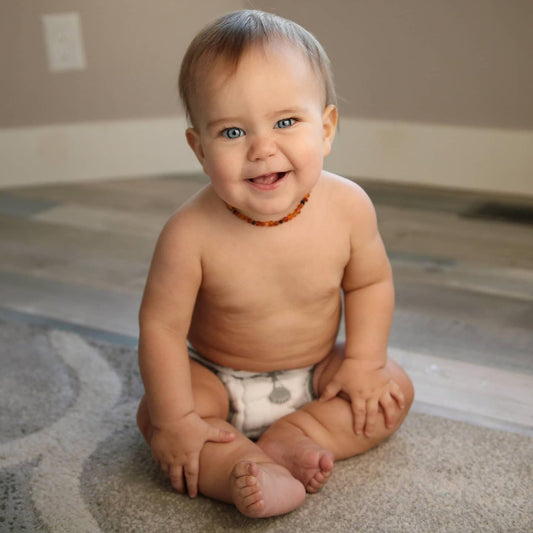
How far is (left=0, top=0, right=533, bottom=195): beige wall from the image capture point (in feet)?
5.50

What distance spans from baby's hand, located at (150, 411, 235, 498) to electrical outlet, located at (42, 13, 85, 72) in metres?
1.25

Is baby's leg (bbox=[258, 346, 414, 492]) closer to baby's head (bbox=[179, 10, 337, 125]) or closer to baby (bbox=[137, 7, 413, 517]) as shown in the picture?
baby (bbox=[137, 7, 413, 517])

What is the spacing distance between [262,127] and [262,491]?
0.36 meters

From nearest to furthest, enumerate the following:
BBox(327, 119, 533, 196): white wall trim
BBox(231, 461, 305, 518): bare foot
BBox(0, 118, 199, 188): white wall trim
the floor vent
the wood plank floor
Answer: BBox(231, 461, 305, 518): bare foot < the wood plank floor < the floor vent < BBox(327, 119, 533, 196): white wall trim < BBox(0, 118, 199, 188): white wall trim

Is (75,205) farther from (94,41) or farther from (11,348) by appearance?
(11,348)

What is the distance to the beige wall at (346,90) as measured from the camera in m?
1.68

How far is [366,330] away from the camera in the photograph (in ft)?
2.99

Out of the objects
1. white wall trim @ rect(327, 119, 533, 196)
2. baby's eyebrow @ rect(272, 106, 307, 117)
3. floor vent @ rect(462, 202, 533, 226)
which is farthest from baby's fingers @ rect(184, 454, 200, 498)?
white wall trim @ rect(327, 119, 533, 196)

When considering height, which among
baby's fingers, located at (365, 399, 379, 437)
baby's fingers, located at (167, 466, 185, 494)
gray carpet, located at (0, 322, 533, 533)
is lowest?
gray carpet, located at (0, 322, 533, 533)

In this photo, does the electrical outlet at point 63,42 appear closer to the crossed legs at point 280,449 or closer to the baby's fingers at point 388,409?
the crossed legs at point 280,449

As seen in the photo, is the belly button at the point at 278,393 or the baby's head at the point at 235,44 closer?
the baby's head at the point at 235,44

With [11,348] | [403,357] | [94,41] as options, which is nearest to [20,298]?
[11,348]

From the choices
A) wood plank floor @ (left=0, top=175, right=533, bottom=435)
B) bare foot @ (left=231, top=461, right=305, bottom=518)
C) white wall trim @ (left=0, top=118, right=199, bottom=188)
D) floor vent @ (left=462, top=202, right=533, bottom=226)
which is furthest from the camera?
white wall trim @ (left=0, top=118, right=199, bottom=188)

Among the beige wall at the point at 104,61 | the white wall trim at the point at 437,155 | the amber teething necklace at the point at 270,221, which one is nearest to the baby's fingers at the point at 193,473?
the amber teething necklace at the point at 270,221
